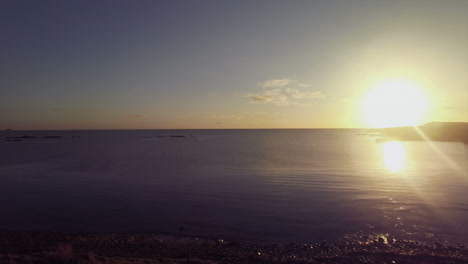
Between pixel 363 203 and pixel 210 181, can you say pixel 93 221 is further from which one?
pixel 363 203

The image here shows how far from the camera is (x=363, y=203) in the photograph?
84.4ft

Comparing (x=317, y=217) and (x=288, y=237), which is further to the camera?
(x=317, y=217)

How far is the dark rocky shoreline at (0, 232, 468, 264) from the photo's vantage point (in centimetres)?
1364

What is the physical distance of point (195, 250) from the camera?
50.8 ft

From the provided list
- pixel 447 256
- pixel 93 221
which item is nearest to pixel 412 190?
pixel 447 256

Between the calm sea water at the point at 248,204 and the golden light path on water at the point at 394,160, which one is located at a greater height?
the golden light path on water at the point at 394,160

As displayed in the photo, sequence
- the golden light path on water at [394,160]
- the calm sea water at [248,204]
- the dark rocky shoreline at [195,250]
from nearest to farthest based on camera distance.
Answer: the dark rocky shoreline at [195,250] → the calm sea water at [248,204] → the golden light path on water at [394,160]

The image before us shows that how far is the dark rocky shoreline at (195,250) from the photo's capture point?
44.8 ft

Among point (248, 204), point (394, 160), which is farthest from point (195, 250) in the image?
point (394, 160)

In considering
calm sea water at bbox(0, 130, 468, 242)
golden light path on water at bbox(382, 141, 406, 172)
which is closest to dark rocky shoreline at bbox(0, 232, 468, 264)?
calm sea water at bbox(0, 130, 468, 242)

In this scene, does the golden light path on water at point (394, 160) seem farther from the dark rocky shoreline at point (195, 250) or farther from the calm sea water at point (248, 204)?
the dark rocky shoreline at point (195, 250)

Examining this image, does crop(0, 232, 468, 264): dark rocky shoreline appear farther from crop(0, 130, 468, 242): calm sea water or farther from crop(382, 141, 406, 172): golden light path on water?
crop(382, 141, 406, 172): golden light path on water

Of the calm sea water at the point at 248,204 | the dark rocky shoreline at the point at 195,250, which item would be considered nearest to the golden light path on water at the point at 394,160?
the calm sea water at the point at 248,204

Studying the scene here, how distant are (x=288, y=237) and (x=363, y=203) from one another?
431 inches
